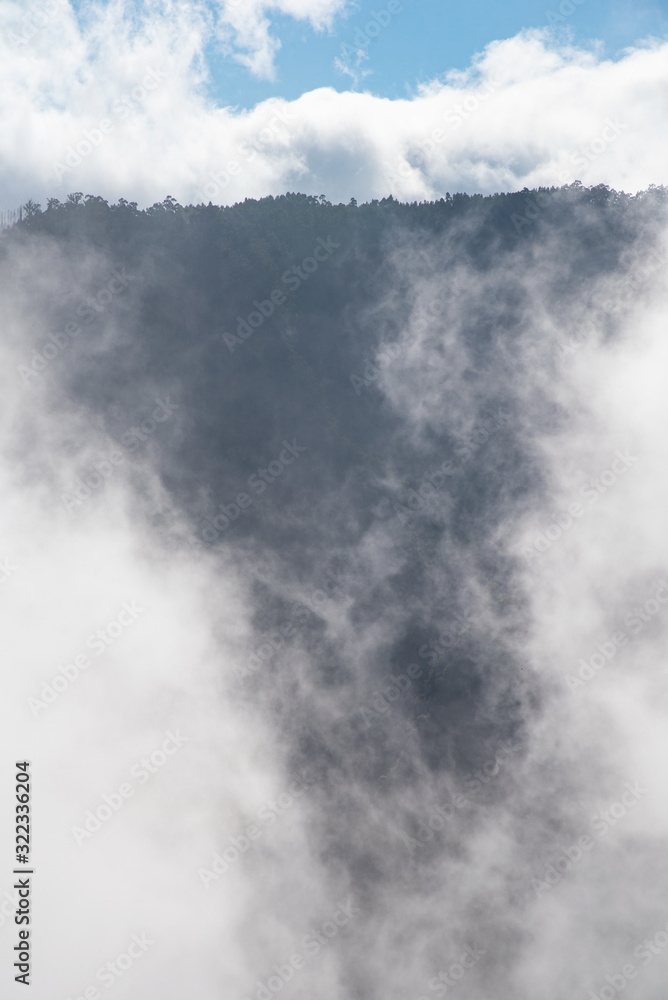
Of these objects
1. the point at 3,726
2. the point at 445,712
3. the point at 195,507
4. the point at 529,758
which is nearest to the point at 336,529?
the point at 195,507

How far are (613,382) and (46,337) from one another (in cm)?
4503

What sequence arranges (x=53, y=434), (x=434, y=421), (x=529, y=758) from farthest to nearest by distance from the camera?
1. (x=434, y=421)
2. (x=53, y=434)
3. (x=529, y=758)

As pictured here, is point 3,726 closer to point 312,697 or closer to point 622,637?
point 312,697

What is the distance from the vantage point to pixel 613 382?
59312 mm
